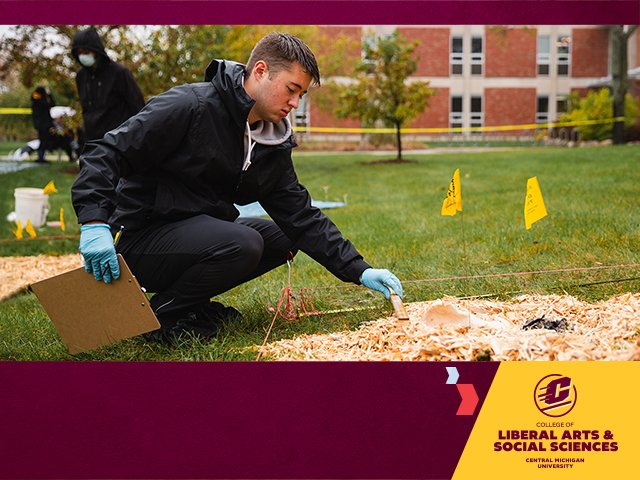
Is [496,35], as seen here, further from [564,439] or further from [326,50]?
[564,439]

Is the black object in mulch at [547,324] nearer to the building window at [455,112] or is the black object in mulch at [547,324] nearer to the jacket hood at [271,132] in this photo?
the building window at [455,112]

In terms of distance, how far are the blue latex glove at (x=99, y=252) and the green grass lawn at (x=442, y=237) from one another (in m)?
0.26

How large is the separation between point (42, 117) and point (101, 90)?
467 millimetres

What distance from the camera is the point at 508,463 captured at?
1677 mm

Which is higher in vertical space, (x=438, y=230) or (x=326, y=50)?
(x=326, y=50)

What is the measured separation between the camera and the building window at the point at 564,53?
1.93 meters

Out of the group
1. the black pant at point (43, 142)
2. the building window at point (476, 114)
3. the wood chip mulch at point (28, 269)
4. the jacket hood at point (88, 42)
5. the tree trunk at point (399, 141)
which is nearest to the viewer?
the building window at point (476, 114)

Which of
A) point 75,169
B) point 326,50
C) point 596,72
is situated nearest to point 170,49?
point 326,50

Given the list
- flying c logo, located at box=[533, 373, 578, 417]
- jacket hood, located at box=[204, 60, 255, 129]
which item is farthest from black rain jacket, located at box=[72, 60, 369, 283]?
flying c logo, located at box=[533, 373, 578, 417]

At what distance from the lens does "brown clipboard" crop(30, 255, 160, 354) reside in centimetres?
182

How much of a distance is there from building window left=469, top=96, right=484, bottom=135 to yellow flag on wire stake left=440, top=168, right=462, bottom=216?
288 millimetres

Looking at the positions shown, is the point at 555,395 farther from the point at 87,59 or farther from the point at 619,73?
the point at 87,59

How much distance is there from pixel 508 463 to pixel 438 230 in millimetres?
1142

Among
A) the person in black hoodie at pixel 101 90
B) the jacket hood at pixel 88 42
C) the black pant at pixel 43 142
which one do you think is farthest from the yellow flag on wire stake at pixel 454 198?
the black pant at pixel 43 142
